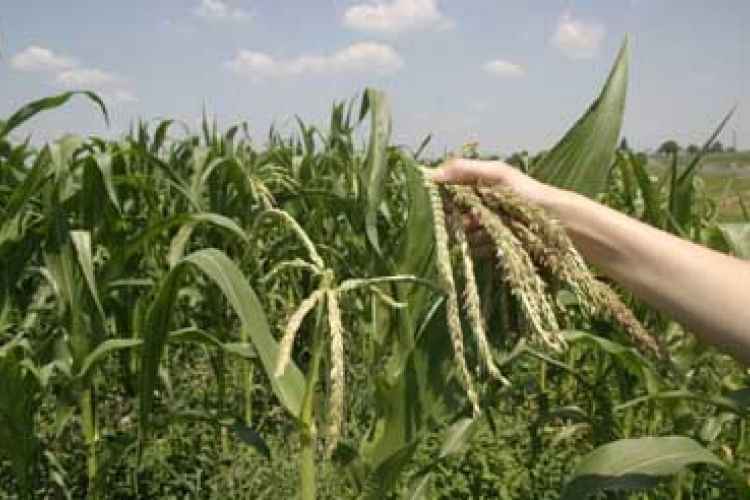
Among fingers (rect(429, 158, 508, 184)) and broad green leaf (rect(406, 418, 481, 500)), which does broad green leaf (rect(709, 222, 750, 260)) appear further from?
fingers (rect(429, 158, 508, 184))

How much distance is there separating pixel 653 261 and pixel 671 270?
0.02 meters

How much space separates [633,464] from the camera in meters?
1.09

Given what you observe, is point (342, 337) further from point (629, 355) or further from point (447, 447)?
point (629, 355)

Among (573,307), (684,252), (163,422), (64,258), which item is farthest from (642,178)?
(64,258)

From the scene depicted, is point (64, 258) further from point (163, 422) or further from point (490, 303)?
point (490, 303)

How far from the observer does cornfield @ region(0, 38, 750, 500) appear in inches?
34.5

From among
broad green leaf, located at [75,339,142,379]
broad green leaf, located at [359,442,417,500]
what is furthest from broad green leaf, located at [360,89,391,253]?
broad green leaf, located at [359,442,417,500]

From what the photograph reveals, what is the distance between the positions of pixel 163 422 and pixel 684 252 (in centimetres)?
97

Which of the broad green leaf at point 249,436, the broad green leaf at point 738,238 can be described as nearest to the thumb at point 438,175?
the broad green leaf at point 249,436

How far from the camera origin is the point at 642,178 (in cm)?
176

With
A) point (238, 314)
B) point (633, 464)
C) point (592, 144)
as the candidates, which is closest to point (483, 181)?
point (592, 144)

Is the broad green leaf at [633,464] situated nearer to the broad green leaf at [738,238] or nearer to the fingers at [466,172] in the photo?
the fingers at [466,172]

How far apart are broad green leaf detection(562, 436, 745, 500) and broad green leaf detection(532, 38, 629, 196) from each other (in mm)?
356

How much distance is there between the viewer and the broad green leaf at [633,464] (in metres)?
1.07
